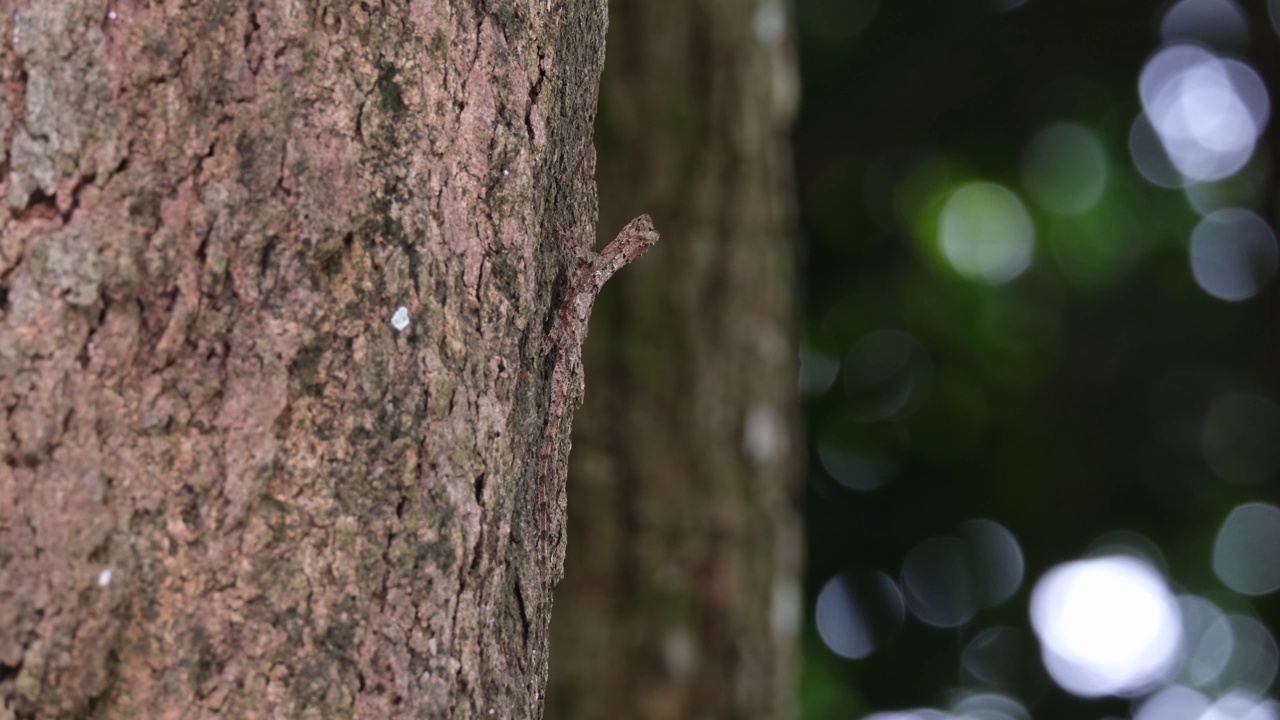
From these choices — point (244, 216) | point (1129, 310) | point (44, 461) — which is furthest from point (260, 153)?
point (1129, 310)

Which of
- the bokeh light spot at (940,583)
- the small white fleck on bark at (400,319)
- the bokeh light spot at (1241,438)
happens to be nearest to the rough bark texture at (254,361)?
the small white fleck on bark at (400,319)

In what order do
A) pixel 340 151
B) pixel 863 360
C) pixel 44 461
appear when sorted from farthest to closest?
pixel 863 360, pixel 340 151, pixel 44 461

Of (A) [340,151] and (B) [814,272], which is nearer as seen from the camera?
(A) [340,151]

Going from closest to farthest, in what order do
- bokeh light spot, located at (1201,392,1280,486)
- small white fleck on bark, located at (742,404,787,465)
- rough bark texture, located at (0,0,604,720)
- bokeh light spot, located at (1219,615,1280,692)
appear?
rough bark texture, located at (0,0,604,720) < small white fleck on bark, located at (742,404,787,465) < bokeh light spot, located at (1219,615,1280,692) < bokeh light spot, located at (1201,392,1280,486)

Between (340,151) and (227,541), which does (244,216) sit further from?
(227,541)

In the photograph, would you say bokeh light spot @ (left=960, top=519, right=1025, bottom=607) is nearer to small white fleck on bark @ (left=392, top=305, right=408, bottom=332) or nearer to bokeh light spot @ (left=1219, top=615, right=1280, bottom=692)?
bokeh light spot @ (left=1219, top=615, right=1280, bottom=692)

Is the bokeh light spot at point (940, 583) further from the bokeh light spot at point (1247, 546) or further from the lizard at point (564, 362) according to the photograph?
the lizard at point (564, 362)

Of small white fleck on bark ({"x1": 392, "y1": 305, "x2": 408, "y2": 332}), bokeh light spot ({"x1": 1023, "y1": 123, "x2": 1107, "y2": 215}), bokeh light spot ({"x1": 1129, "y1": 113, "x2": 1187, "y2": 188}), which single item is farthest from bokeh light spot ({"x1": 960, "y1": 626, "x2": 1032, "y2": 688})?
small white fleck on bark ({"x1": 392, "y1": 305, "x2": 408, "y2": 332})
